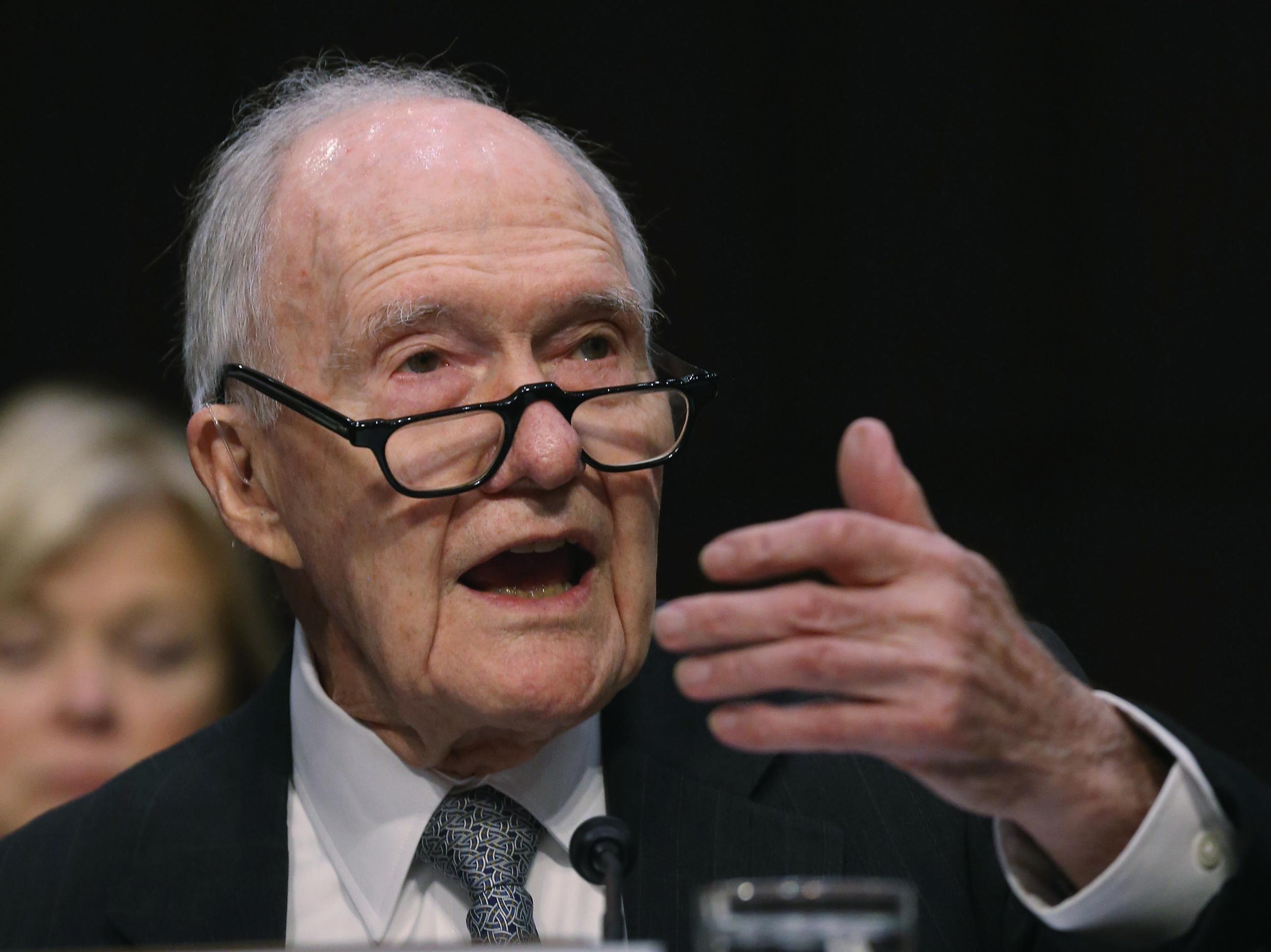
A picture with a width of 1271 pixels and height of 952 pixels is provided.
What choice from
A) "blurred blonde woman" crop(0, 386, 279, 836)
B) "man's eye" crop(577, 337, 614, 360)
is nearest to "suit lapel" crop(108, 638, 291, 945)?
"man's eye" crop(577, 337, 614, 360)

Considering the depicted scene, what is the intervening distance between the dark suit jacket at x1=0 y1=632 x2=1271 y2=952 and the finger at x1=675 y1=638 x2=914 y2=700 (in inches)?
21.5

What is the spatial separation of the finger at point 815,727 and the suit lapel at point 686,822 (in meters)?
0.58

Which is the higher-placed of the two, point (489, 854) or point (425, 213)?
point (425, 213)

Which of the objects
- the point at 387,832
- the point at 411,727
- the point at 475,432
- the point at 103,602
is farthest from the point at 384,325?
the point at 103,602

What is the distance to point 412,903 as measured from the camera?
1.80m

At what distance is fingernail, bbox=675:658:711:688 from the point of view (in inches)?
48.4

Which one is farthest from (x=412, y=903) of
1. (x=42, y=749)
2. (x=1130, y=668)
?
(x=1130, y=668)

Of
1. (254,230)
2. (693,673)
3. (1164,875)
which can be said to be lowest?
(1164,875)

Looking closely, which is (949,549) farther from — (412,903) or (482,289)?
(412,903)

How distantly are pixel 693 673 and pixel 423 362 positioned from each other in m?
0.69

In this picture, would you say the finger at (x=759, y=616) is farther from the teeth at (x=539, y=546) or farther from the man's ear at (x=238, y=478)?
the man's ear at (x=238, y=478)

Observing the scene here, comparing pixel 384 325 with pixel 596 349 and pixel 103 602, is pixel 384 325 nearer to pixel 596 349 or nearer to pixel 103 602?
pixel 596 349

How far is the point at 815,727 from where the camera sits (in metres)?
1.22

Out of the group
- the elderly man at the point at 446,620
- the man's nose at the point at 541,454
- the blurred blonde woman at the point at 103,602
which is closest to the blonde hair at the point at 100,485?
the blurred blonde woman at the point at 103,602
